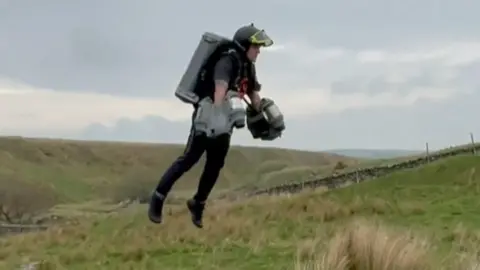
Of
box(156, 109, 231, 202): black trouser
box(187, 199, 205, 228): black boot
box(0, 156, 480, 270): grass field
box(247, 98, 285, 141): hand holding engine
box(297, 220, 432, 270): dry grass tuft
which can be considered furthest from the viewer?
box(0, 156, 480, 270): grass field

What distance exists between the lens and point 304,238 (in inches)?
610

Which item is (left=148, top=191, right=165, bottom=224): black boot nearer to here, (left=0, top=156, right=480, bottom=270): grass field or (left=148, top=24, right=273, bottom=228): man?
(left=148, top=24, right=273, bottom=228): man

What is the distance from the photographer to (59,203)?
84938mm

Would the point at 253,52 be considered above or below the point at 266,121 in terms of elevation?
above

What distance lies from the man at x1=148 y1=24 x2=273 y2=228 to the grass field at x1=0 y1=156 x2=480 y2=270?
4.55 ft

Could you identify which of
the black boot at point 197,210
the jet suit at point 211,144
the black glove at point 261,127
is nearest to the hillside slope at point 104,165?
the black boot at point 197,210

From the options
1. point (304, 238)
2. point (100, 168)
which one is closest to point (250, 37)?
point (304, 238)

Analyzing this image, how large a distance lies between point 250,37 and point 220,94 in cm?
47

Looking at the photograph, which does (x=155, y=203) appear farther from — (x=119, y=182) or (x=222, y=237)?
(x=119, y=182)

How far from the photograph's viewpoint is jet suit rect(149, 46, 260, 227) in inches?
261

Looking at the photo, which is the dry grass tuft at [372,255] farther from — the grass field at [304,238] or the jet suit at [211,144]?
the jet suit at [211,144]

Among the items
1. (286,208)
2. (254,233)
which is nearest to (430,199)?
(286,208)

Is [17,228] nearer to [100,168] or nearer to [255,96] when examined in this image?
[255,96]

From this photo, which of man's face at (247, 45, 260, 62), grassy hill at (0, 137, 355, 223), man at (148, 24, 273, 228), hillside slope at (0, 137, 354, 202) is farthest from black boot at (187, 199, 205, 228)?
hillside slope at (0, 137, 354, 202)
